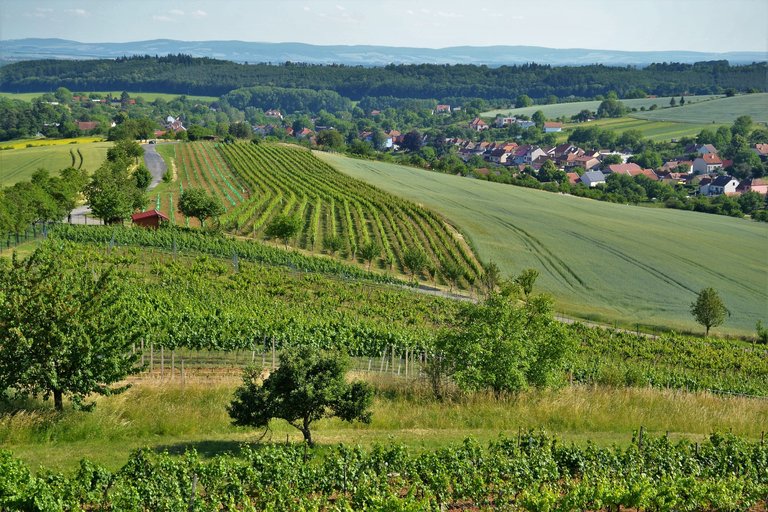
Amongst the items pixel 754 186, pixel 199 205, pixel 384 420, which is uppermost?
pixel 384 420

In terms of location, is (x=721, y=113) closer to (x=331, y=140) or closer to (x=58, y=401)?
(x=331, y=140)

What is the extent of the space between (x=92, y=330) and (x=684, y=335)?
37.2m

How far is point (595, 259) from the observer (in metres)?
63.0

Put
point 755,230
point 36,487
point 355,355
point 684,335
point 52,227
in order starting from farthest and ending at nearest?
point 755,230 → point 52,227 → point 684,335 → point 355,355 → point 36,487

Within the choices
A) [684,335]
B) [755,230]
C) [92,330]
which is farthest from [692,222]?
[92,330]

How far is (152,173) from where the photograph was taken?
93.5 meters

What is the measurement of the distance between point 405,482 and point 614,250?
178 feet

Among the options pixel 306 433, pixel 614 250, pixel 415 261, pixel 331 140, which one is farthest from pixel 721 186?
pixel 306 433

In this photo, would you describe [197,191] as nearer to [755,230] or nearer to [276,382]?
[276,382]

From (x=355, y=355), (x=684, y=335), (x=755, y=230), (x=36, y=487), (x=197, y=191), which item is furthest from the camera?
(x=755, y=230)

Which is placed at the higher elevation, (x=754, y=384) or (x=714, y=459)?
(x=714, y=459)

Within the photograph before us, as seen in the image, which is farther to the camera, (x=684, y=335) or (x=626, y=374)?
(x=684, y=335)

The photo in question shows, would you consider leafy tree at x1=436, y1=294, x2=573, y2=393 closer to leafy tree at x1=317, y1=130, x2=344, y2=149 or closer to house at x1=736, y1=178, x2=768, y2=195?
house at x1=736, y1=178, x2=768, y2=195

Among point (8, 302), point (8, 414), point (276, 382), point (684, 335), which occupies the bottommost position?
point (684, 335)
